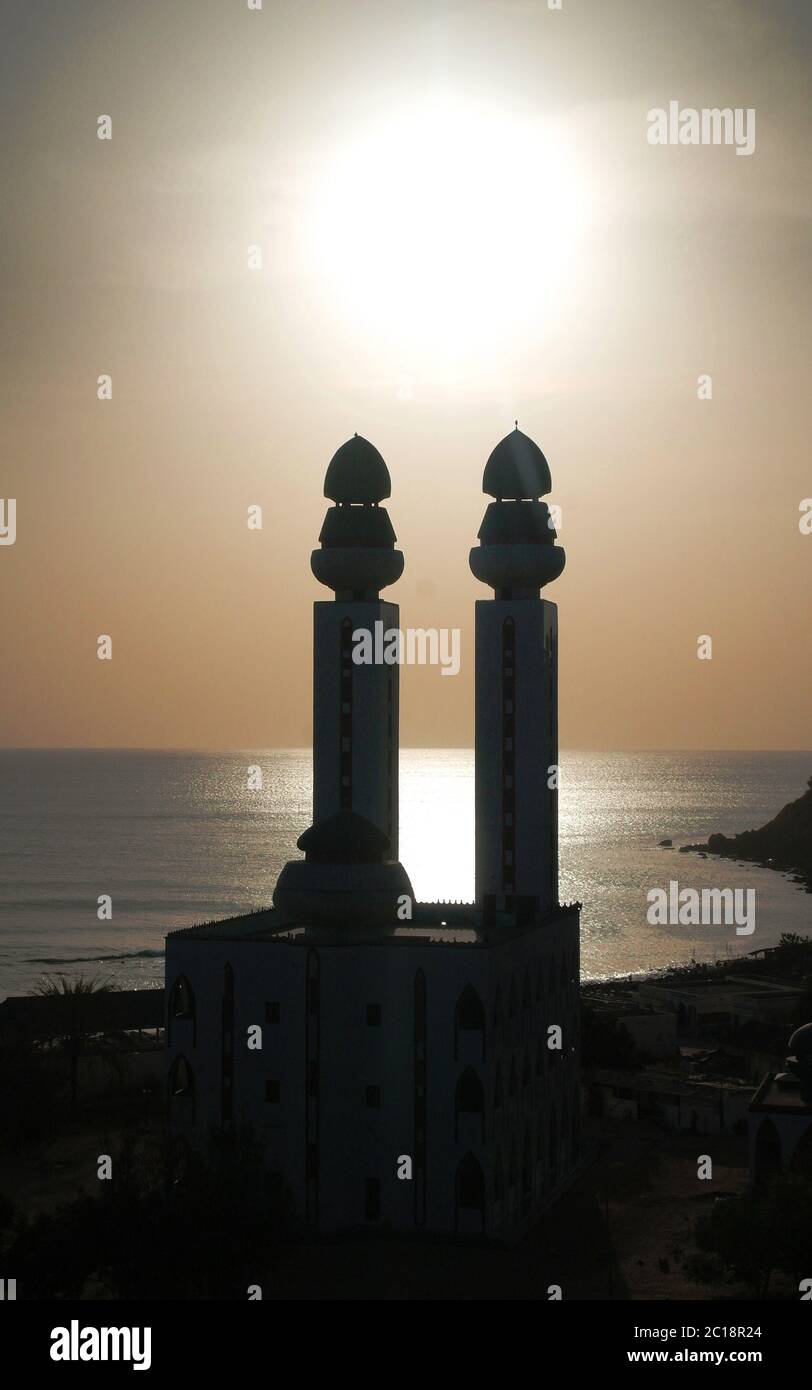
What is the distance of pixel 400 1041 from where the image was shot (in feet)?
159

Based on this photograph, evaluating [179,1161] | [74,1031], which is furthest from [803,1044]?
[74,1031]

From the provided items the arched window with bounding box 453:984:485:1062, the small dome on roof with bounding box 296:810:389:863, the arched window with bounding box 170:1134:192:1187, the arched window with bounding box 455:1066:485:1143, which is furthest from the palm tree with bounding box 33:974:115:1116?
the arched window with bounding box 453:984:485:1062

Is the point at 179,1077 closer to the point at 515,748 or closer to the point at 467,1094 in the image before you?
the point at 467,1094

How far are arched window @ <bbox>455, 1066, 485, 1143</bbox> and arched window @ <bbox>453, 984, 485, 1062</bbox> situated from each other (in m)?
0.63

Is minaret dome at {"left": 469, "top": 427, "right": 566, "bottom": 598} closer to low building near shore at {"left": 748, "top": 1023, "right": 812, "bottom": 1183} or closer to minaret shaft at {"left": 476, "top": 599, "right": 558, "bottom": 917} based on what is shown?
minaret shaft at {"left": 476, "top": 599, "right": 558, "bottom": 917}

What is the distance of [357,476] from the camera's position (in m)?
60.3

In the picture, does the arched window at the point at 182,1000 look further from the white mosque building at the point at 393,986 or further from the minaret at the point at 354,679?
the minaret at the point at 354,679

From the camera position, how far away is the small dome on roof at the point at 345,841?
51.9 metres

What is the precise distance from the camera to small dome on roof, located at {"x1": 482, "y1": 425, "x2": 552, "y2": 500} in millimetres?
59875

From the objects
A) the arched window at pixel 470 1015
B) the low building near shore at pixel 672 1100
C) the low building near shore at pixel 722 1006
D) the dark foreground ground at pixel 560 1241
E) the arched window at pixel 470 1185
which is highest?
the arched window at pixel 470 1015

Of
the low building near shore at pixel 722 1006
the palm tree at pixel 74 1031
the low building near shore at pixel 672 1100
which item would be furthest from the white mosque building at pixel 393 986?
the low building near shore at pixel 722 1006

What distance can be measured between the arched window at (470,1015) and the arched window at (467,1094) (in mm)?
628
